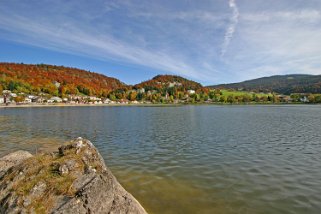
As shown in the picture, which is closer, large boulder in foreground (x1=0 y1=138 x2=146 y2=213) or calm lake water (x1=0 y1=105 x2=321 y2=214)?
large boulder in foreground (x1=0 y1=138 x2=146 y2=213)

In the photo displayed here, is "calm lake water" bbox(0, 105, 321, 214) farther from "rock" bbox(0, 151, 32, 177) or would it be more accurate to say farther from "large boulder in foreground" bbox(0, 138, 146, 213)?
"large boulder in foreground" bbox(0, 138, 146, 213)

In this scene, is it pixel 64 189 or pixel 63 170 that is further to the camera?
pixel 63 170

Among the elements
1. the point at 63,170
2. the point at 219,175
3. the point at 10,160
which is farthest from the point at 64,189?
the point at 219,175

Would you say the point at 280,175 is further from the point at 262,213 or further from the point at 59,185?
the point at 59,185

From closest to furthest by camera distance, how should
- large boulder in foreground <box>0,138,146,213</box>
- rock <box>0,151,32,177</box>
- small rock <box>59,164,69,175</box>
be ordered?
large boulder in foreground <box>0,138,146,213</box> → small rock <box>59,164,69,175</box> → rock <box>0,151,32,177</box>

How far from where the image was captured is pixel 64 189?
339 inches

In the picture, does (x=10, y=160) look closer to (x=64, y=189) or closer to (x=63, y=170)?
(x=63, y=170)

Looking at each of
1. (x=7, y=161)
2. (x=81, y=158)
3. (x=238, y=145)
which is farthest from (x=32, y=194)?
(x=238, y=145)

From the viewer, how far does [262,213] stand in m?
10.9

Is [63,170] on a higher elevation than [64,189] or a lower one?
higher

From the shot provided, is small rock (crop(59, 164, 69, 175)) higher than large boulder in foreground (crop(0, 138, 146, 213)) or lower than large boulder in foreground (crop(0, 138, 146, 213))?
higher

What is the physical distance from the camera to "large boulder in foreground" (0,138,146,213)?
8.12m

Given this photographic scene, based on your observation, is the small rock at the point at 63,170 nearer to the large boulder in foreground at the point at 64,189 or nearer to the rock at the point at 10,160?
the large boulder in foreground at the point at 64,189

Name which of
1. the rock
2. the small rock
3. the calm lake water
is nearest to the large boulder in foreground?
the small rock
